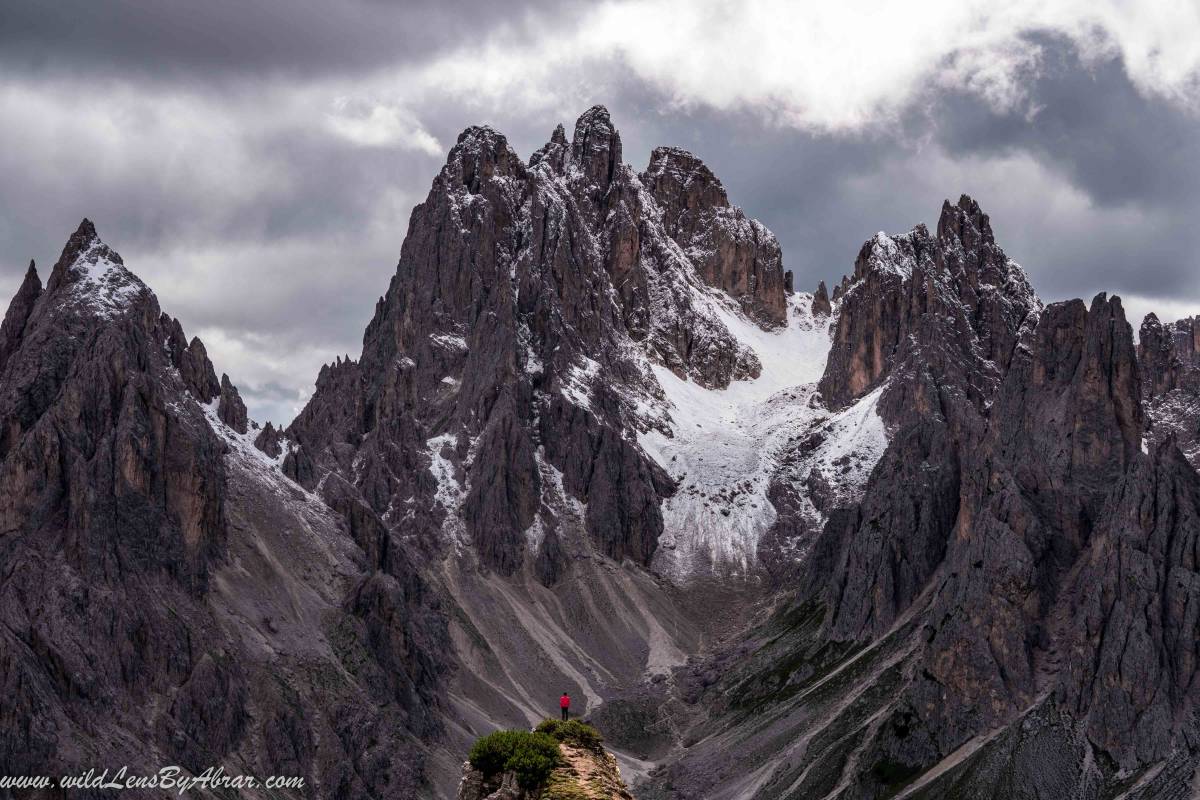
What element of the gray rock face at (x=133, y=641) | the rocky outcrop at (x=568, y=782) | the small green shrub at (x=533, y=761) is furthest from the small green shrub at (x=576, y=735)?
the gray rock face at (x=133, y=641)

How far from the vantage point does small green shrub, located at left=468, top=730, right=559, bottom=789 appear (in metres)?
47.1

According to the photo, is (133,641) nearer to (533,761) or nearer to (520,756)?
(520,756)

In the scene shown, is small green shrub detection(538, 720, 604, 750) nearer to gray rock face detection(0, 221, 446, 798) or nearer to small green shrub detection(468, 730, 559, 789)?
small green shrub detection(468, 730, 559, 789)

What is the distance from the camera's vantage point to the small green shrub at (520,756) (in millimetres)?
47125

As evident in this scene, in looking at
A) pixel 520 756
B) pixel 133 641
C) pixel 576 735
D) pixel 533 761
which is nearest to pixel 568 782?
pixel 533 761

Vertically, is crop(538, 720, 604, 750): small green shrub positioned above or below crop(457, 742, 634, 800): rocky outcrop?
above

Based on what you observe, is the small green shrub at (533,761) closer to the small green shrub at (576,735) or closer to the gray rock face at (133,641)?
the small green shrub at (576,735)

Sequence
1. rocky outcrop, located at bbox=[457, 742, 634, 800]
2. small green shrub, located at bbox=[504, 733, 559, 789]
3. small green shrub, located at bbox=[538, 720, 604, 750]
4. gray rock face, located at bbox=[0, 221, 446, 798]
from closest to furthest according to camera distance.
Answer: rocky outcrop, located at bbox=[457, 742, 634, 800]
small green shrub, located at bbox=[504, 733, 559, 789]
small green shrub, located at bbox=[538, 720, 604, 750]
gray rock face, located at bbox=[0, 221, 446, 798]

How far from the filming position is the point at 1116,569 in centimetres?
17412

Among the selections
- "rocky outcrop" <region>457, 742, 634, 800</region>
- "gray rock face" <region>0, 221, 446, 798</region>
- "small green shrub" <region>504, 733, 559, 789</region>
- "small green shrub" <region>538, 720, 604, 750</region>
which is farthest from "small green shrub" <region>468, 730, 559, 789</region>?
"gray rock face" <region>0, 221, 446, 798</region>

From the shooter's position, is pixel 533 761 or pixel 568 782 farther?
pixel 533 761

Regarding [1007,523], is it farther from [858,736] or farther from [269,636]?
[269,636]

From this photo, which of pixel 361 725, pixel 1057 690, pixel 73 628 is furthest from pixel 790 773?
pixel 73 628

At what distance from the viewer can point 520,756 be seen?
4744 centimetres
